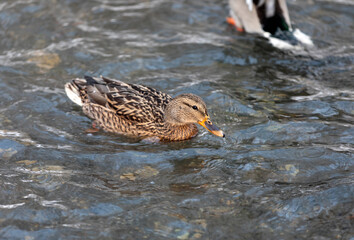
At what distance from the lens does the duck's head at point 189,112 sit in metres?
7.79

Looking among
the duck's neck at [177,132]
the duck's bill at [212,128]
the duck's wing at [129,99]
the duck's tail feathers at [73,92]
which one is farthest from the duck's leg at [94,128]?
the duck's bill at [212,128]

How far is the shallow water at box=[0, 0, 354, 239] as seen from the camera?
6.08 metres

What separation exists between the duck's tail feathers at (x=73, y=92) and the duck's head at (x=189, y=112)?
1.60 meters

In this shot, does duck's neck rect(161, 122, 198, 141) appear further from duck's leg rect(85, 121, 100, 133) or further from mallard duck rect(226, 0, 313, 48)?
mallard duck rect(226, 0, 313, 48)

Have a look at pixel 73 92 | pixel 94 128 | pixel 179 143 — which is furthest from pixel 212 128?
pixel 73 92

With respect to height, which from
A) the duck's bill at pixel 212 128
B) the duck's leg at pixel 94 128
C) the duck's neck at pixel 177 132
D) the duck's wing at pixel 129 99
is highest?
the duck's wing at pixel 129 99

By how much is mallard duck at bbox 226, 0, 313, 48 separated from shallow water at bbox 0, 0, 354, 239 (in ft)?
0.89

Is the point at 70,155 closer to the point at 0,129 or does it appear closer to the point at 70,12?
the point at 0,129

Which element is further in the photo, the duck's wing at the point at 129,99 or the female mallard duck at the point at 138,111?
the duck's wing at the point at 129,99

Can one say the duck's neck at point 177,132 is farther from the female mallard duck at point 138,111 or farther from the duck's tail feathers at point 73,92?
the duck's tail feathers at point 73,92

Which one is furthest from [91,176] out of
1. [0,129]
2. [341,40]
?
[341,40]

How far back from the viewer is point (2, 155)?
749cm

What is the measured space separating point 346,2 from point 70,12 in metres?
6.76

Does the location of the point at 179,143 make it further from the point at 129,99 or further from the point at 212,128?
the point at 129,99
